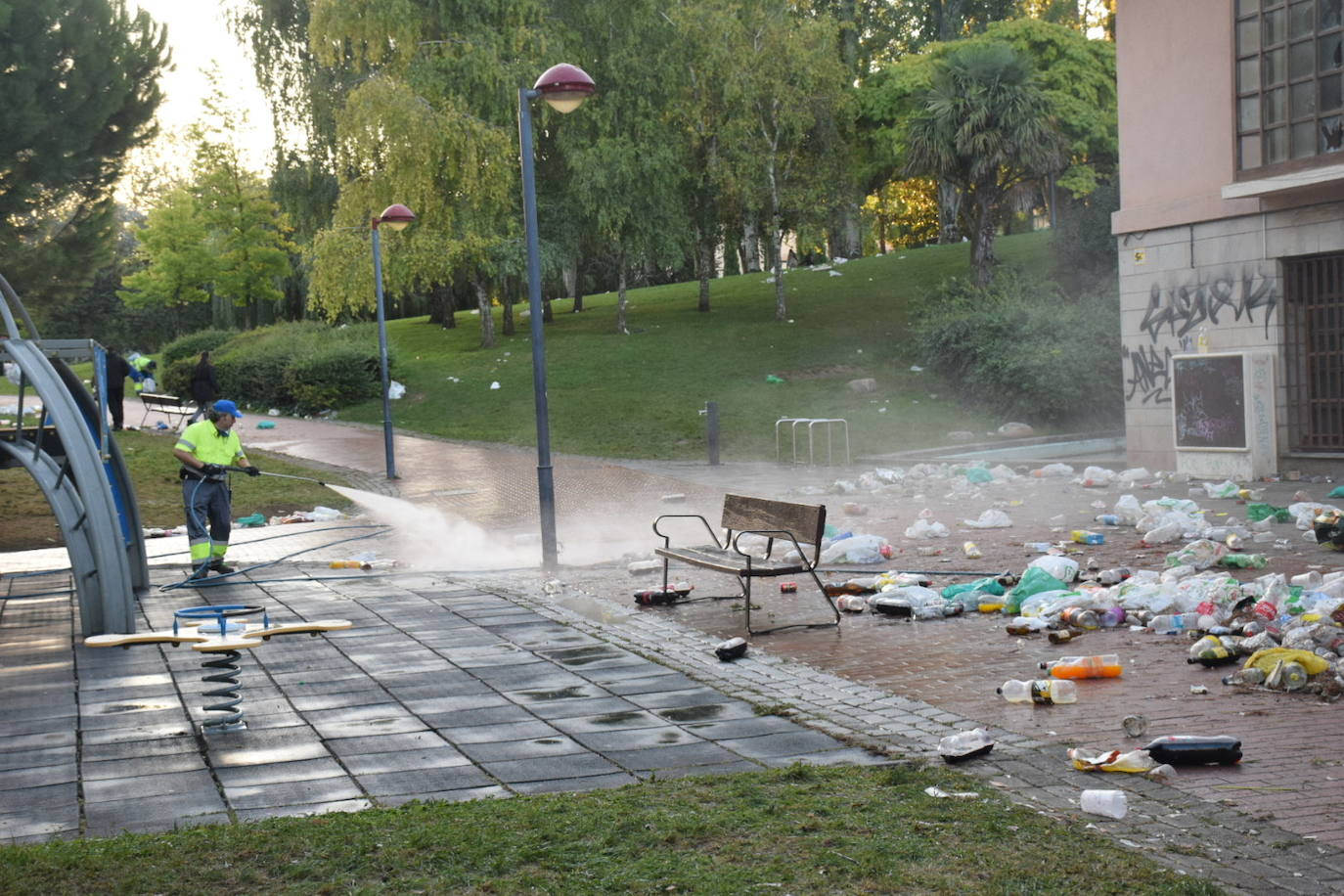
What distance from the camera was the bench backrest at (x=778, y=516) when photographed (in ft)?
31.6

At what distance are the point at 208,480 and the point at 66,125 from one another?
8.25 m

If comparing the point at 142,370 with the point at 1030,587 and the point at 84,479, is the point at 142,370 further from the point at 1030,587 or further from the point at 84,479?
the point at 1030,587

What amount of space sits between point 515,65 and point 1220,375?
819 inches

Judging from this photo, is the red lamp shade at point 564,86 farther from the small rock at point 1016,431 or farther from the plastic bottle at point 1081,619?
the small rock at point 1016,431

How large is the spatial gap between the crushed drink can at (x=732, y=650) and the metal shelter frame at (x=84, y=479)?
174 inches

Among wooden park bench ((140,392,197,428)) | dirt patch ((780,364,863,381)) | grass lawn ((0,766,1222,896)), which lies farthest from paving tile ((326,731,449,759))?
dirt patch ((780,364,863,381))

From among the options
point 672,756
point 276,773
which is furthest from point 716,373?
point 276,773

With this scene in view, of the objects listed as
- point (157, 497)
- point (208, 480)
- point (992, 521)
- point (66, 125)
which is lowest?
point (992, 521)

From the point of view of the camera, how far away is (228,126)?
46.0 metres

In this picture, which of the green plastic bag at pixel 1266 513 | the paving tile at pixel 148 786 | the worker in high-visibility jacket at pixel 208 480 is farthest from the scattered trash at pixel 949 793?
the green plastic bag at pixel 1266 513

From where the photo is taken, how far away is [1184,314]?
62.4 ft

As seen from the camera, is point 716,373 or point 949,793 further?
point 716,373

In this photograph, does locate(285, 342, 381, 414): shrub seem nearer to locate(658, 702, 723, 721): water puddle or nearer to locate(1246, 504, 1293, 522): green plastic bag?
locate(1246, 504, 1293, 522): green plastic bag

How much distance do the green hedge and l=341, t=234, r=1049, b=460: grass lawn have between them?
78cm
